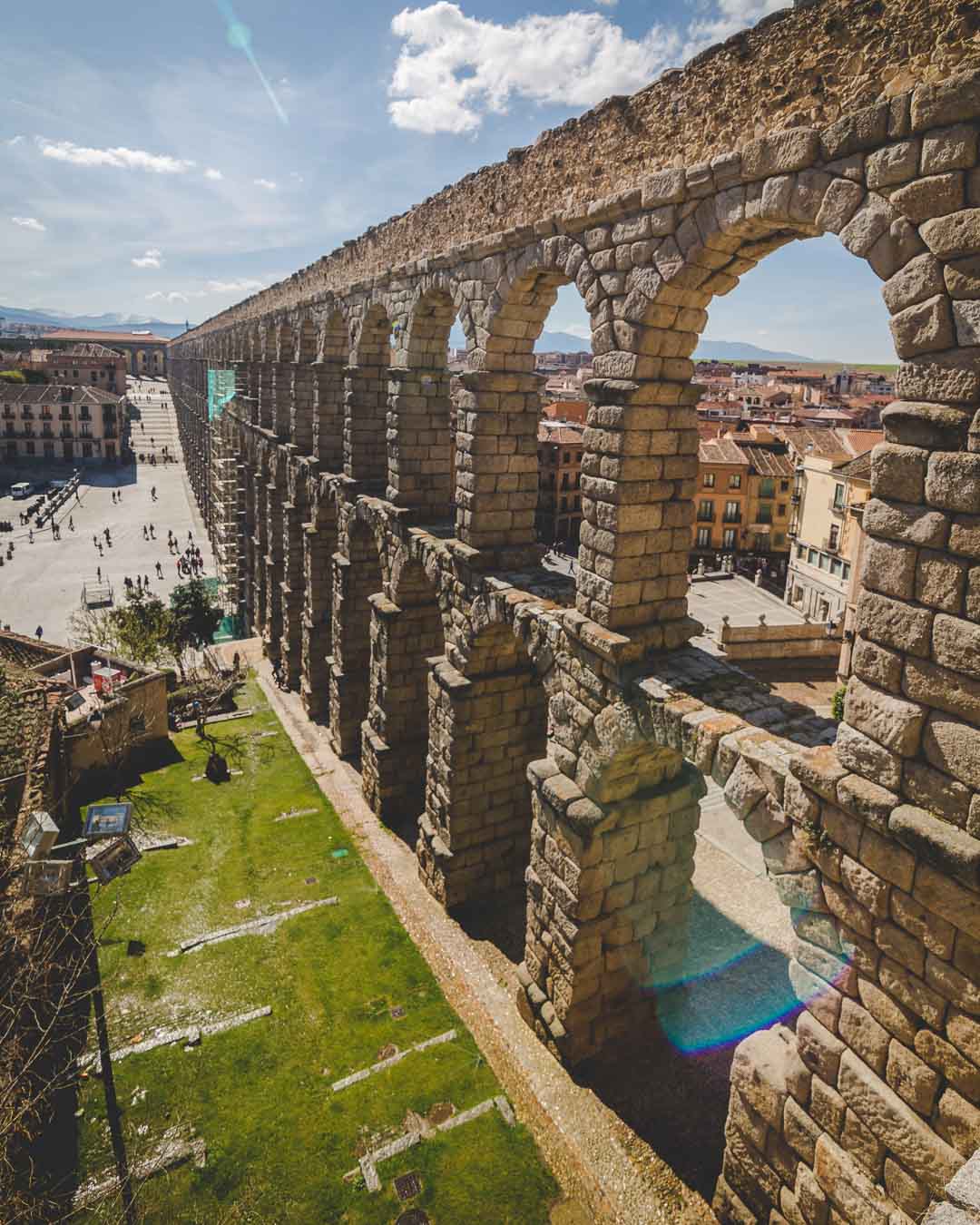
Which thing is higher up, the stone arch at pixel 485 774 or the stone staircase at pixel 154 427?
the stone staircase at pixel 154 427

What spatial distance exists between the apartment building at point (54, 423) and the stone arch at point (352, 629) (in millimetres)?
75915

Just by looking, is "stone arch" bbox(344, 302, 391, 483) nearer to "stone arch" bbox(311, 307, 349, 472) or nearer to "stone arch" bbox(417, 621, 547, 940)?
"stone arch" bbox(311, 307, 349, 472)

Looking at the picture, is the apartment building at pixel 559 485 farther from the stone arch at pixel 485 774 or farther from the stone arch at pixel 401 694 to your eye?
the stone arch at pixel 485 774

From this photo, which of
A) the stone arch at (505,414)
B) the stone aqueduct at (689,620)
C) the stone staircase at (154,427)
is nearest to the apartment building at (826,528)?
the stone aqueduct at (689,620)

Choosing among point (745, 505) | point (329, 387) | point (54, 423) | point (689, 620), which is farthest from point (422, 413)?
point (54, 423)

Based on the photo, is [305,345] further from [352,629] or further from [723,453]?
[723,453]

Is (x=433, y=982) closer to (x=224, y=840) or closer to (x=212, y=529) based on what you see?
(x=224, y=840)

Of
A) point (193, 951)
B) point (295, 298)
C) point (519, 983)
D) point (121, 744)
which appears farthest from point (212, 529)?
point (519, 983)

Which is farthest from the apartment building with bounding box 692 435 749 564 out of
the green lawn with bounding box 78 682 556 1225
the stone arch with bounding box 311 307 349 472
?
the green lawn with bounding box 78 682 556 1225

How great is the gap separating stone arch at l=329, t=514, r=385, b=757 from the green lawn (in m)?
3.59

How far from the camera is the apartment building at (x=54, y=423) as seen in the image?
81.4 metres

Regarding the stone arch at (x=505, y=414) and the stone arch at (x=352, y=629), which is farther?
the stone arch at (x=352, y=629)

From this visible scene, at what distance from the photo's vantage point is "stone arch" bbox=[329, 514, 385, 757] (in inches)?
810

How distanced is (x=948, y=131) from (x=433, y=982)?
14.0 metres
